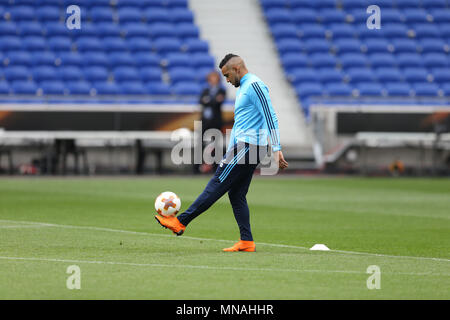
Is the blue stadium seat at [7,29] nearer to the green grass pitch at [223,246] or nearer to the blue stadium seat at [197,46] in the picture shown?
the blue stadium seat at [197,46]

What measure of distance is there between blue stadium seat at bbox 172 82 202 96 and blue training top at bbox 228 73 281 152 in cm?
1948

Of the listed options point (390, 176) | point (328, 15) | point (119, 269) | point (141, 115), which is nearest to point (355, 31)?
point (328, 15)

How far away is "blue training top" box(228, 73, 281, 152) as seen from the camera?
902 cm

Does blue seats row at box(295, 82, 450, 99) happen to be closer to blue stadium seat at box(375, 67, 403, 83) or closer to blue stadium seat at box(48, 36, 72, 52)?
blue stadium seat at box(375, 67, 403, 83)

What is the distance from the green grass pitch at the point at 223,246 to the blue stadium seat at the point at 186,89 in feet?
33.4

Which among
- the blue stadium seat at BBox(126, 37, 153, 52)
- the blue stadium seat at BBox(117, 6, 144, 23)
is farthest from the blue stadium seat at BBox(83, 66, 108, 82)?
the blue stadium seat at BBox(117, 6, 144, 23)

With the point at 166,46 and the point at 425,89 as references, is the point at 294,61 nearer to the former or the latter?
the point at 166,46

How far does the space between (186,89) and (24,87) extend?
5404mm

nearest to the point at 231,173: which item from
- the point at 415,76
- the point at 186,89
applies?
the point at 186,89

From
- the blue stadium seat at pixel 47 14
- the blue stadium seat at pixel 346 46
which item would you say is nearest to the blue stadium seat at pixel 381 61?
the blue stadium seat at pixel 346 46

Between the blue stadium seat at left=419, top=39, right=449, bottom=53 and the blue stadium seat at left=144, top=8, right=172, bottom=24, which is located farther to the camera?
the blue stadium seat at left=419, top=39, right=449, bottom=53

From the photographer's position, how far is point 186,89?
28.8 meters
